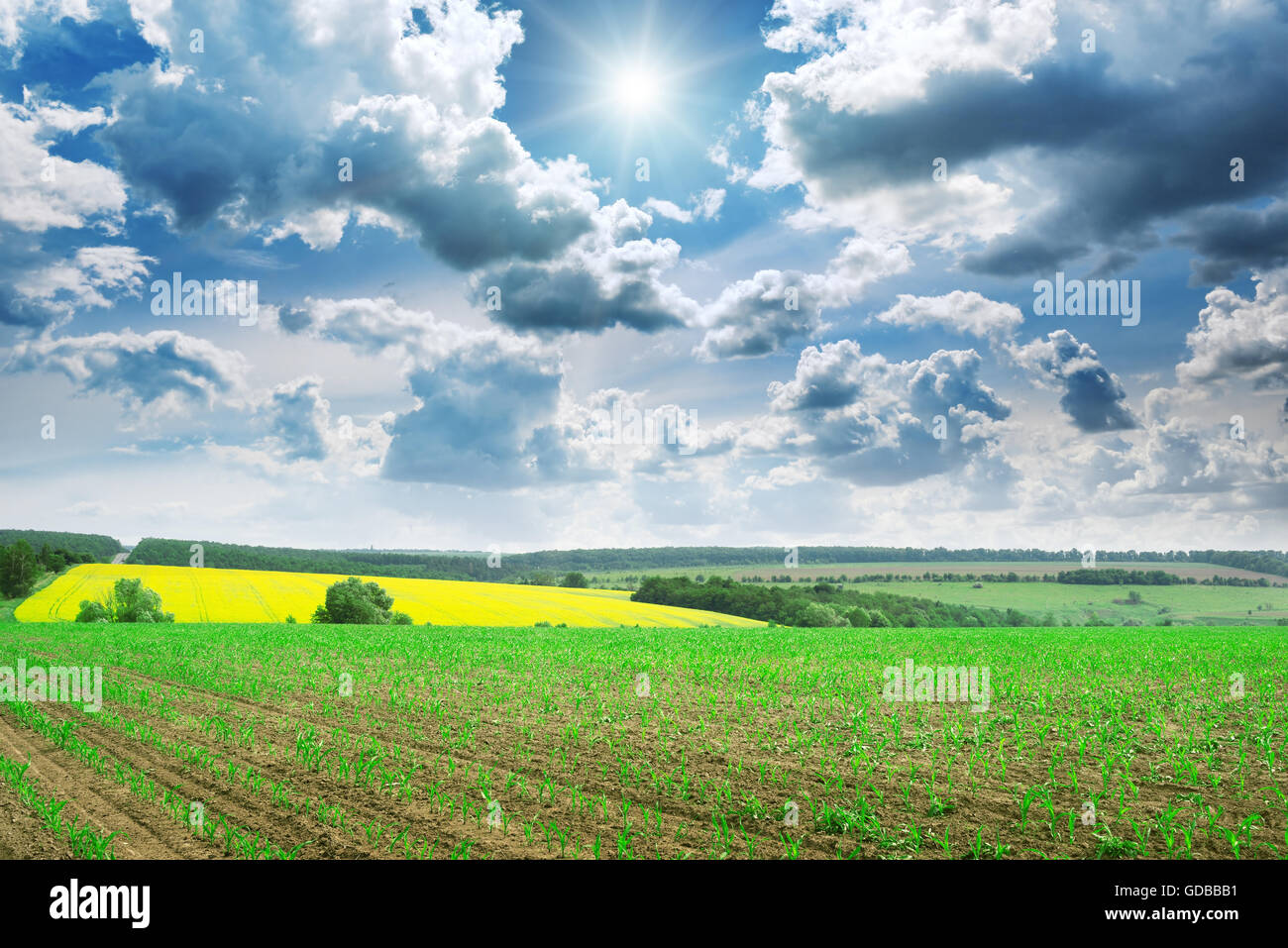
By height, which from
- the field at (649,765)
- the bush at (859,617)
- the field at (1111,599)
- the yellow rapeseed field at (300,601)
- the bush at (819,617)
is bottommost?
the field at (1111,599)

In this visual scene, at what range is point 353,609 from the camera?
57.9 metres

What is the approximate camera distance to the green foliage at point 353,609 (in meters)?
57.9

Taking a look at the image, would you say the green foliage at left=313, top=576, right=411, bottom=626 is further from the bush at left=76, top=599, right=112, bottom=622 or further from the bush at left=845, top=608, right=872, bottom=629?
the bush at left=845, top=608, right=872, bottom=629

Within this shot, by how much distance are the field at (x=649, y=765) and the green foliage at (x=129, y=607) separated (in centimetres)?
4410

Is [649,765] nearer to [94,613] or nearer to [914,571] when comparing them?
[94,613]

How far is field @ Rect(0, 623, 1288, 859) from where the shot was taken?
8312 mm

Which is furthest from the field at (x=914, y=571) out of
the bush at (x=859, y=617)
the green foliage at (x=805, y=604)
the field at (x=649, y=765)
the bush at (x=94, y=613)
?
the field at (x=649, y=765)

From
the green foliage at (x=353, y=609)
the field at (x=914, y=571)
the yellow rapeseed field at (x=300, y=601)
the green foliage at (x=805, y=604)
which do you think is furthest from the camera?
the field at (x=914, y=571)

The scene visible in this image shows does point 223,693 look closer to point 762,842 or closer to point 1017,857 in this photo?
point 762,842

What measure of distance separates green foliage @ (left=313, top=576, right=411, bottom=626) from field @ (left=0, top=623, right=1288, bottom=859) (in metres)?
36.7

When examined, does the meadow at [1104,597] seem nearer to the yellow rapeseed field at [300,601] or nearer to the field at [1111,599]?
the field at [1111,599]

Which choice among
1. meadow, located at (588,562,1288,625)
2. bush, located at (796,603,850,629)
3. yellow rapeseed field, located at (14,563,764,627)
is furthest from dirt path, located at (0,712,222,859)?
meadow, located at (588,562,1288,625)

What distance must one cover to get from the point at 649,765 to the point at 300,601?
68632mm
